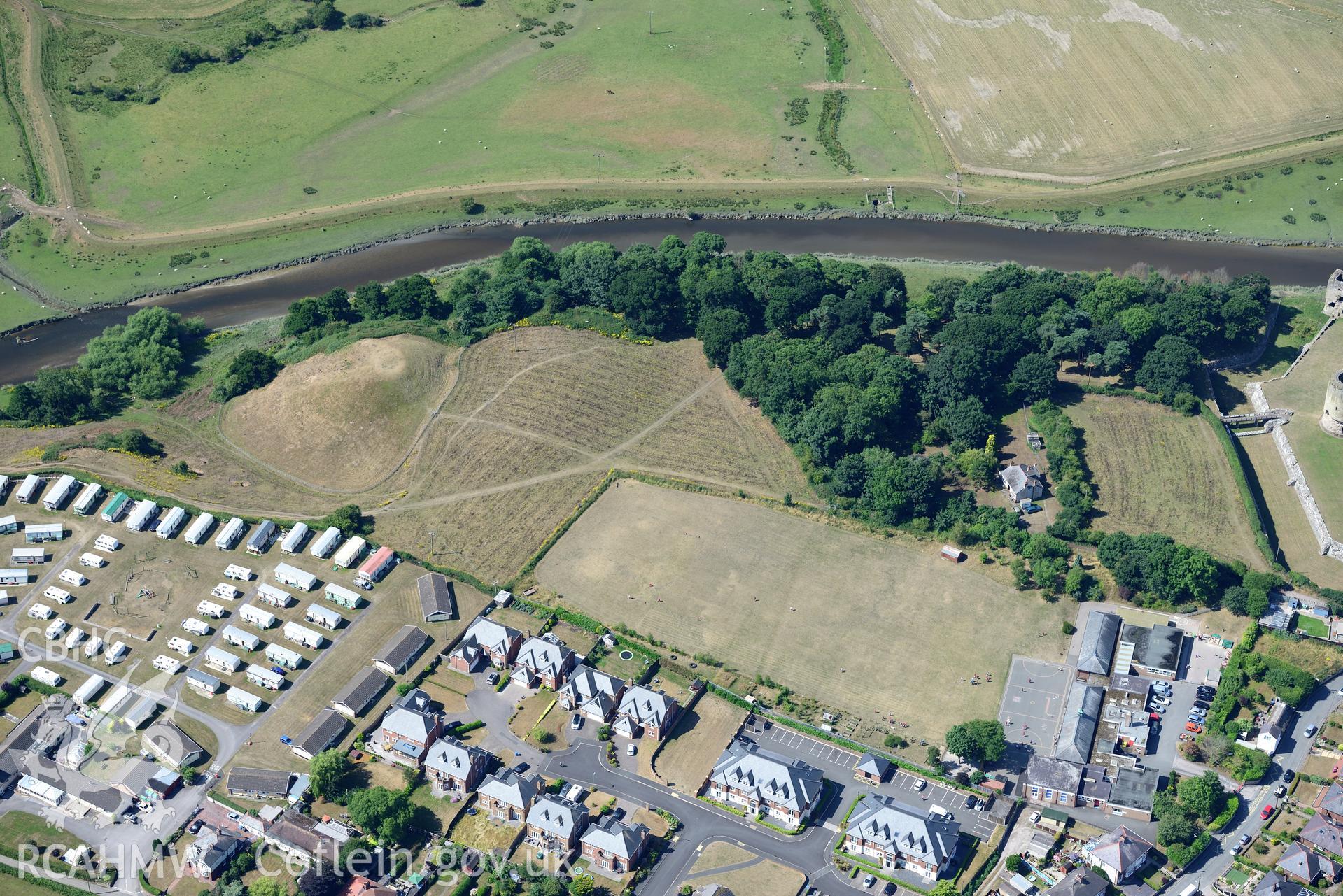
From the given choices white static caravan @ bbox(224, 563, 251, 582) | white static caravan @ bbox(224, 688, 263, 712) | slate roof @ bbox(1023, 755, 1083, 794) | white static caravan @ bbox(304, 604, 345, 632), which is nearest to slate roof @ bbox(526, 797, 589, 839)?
white static caravan @ bbox(224, 688, 263, 712)

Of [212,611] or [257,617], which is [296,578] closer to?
[257,617]

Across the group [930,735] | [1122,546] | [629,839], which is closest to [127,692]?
[629,839]

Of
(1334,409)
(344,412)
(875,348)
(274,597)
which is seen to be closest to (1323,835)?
(1334,409)

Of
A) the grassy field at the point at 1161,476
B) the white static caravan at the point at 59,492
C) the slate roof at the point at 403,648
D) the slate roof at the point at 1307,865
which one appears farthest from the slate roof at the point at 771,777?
the white static caravan at the point at 59,492

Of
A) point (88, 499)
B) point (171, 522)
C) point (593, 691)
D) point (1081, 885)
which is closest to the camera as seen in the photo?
point (1081, 885)

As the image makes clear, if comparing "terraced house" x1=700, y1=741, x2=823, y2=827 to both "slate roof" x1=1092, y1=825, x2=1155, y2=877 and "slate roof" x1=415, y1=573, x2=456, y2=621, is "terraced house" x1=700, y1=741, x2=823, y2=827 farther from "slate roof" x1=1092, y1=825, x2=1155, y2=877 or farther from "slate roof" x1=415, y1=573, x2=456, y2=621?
"slate roof" x1=415, y1=573, x2=456, y2=621

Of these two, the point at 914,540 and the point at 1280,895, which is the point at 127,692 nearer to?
the point at 914,540
